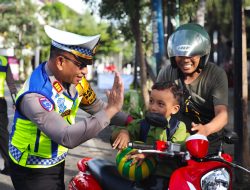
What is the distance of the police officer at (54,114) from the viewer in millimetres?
2445

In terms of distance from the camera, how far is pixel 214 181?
2.45 meters

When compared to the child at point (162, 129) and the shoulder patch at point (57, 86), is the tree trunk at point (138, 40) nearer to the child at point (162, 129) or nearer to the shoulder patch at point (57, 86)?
the child at point (162, 129)

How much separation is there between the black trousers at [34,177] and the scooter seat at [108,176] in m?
0.29

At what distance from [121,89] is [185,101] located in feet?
3.27

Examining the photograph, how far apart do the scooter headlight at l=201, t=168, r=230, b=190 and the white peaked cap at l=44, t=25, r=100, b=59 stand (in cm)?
90

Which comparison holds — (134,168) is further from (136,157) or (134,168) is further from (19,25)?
(19,25)

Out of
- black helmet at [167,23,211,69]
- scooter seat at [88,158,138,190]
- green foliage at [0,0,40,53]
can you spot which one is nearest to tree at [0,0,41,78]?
green foliage at [0,0,40,53]

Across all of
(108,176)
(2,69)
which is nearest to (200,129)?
(108,176)

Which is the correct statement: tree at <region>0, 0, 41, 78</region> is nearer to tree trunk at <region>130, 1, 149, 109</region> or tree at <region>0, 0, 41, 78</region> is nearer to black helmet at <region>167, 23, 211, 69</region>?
tree trunk at <region>130, 1, 149, 109</region>

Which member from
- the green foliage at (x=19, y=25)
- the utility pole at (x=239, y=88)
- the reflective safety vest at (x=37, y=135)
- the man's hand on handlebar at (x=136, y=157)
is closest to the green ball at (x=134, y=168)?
the man's hand on handlebar at (x=136, y=157)

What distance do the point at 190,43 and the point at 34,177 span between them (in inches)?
54.5

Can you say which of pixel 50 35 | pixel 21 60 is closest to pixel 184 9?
pixel 50 35

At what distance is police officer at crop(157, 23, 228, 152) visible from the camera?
3334 millimetres

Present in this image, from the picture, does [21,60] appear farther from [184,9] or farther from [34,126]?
[34,126]
